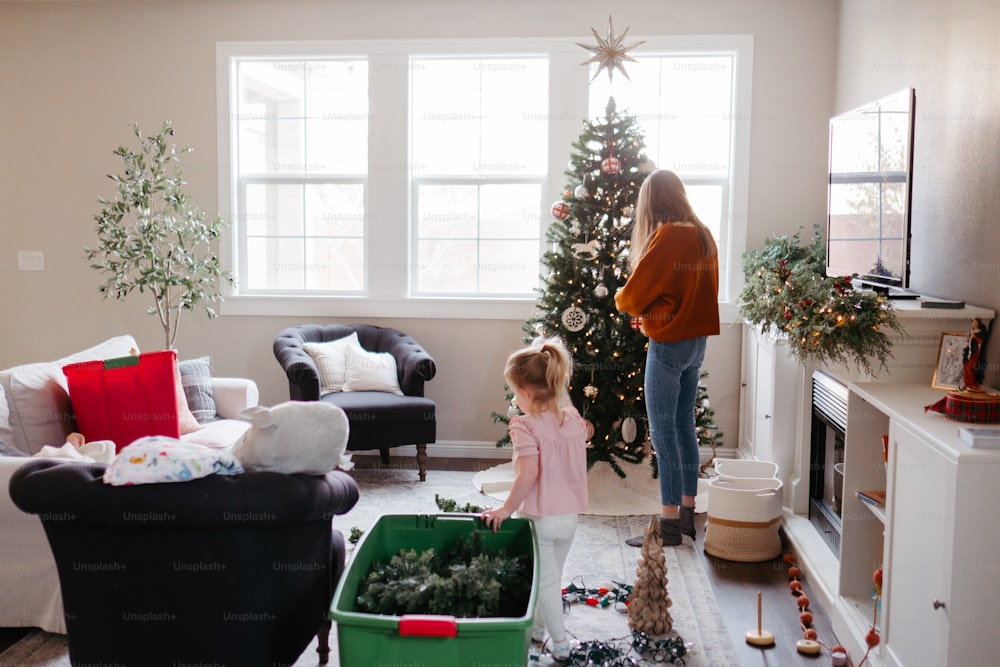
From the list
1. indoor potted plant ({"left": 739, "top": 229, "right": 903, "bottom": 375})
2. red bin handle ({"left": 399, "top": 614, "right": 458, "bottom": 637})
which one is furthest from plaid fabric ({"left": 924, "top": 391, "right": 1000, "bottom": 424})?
red bin handle ({"left": 399, "top": 614, "right": 458, "bottom": 637})


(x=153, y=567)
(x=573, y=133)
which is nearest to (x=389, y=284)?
(x=573, y=133)

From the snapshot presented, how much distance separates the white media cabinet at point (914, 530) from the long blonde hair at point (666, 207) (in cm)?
75

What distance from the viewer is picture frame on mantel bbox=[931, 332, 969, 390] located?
115 inches

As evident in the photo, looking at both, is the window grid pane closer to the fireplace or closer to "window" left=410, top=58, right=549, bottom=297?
"window" left=410, top=58, right=549, bottom=297

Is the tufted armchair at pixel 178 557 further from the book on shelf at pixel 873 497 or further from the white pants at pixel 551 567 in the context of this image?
the book on shelf at pixel 873 497

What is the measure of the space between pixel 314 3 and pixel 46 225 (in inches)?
86.4

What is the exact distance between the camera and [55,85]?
18.9 ft

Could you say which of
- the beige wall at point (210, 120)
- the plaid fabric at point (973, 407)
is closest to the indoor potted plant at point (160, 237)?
the beige wall at point (210, 120)

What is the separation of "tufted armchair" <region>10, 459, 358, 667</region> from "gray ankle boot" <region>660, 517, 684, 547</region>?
193 centimetres

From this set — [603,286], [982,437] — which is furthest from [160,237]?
[982,437]

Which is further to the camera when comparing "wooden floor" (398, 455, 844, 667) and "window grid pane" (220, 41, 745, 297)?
Result: "window grid pane" (220, 41, 745, 297)

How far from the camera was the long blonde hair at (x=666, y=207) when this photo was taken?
3.72 metres

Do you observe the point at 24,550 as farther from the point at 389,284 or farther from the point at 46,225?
the point at 46,225

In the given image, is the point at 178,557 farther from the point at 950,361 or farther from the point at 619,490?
the point at 619,490
